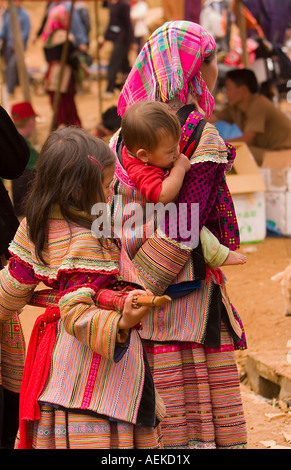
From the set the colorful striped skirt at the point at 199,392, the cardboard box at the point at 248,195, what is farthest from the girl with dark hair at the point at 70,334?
the cardboard box at the point at 248,195

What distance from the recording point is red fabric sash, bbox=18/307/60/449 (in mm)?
2326

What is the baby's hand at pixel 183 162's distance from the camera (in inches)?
101

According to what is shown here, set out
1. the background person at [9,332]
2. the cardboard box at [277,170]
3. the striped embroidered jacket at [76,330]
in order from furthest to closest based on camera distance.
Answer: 1. the cardboard box at [277,170]
2. the background person at [9,332]
3. the striped embroidered jacket at [76,330]

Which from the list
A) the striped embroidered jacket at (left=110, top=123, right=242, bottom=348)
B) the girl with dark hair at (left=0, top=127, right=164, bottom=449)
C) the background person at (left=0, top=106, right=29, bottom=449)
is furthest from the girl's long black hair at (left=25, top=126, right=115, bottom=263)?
the background person at (left=0, top=106, right=29, bottom=449)

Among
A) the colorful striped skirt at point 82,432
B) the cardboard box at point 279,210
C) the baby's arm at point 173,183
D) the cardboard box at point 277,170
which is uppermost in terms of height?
the baby's arm at point 173,183

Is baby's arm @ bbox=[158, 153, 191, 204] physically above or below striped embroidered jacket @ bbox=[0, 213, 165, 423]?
above

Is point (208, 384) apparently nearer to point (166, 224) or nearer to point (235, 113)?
point (166, 224)

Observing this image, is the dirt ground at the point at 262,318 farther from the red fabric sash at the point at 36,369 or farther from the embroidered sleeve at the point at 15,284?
the embroidered sleeve at the point at 15,284

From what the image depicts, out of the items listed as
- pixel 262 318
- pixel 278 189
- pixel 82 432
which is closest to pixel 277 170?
pixel 278 189

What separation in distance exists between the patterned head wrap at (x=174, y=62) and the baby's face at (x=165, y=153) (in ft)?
0.80

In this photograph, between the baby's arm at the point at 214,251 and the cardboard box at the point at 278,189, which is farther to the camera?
the cardboard box at the point at 278,189

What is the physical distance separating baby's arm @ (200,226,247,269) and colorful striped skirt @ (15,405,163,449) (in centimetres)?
65

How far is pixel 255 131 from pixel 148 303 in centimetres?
629

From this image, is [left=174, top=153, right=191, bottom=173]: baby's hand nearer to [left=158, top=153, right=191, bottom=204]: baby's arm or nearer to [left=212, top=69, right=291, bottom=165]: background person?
[left=158, top=153, right=191, bottom=204]: baby's arm
